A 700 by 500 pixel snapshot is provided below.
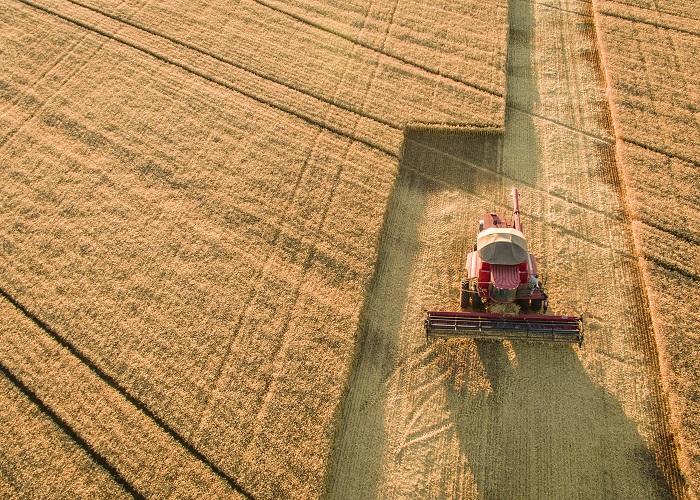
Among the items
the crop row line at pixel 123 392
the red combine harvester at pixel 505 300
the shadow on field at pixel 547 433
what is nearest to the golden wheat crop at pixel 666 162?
the shadow on field at pixel 547 433

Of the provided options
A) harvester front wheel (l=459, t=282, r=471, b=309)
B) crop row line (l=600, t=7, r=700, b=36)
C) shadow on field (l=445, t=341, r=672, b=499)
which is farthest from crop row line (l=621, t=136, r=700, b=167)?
harvester front wheel (l=459, t=282, r=471, b=309)

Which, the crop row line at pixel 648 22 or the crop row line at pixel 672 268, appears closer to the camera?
the crop row line at pixel 672 268

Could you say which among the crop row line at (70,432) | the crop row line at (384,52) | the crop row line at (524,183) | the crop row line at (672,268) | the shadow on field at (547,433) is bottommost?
the crop row line at (70,432)

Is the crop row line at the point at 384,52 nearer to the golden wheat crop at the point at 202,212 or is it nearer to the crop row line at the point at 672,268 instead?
the golden wheat crop at the point at 202,212

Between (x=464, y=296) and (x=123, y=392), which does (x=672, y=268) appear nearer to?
(x=464, y=296)

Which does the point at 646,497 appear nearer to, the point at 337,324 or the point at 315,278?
the point at 337,324
